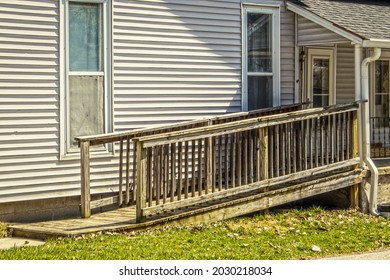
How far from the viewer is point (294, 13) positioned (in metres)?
15.6

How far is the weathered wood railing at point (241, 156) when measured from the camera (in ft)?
38.0

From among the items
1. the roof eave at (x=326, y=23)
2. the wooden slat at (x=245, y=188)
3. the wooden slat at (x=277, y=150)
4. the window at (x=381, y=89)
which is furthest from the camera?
the window at (x=381, y=89)

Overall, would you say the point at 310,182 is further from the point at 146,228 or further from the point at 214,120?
the point at 146,228

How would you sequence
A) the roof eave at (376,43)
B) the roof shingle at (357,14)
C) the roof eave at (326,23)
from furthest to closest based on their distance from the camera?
1. the roof shingle at (357,14)
2. the roof eave at (326,23)
3. the roof eave at (376,43)

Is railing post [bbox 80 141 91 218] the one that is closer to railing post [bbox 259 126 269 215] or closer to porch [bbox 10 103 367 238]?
porch [bbox 10 103 367 238]

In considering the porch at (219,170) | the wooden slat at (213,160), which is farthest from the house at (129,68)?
the wooden slat at (213,160)

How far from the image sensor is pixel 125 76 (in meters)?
13.2

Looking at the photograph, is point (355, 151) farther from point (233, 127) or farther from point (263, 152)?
point (233, 127)

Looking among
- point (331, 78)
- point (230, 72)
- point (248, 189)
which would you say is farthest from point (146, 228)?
point (331, 78)

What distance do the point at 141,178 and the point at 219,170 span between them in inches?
66.0

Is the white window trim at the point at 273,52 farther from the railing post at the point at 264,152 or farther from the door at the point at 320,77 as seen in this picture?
Answer: the railing post at the point at 264,152

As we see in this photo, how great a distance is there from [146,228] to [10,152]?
252cm

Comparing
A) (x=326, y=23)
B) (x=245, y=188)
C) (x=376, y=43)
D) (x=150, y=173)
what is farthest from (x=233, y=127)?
(x=326, y=23)

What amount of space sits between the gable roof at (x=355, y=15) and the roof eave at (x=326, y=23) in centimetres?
2
